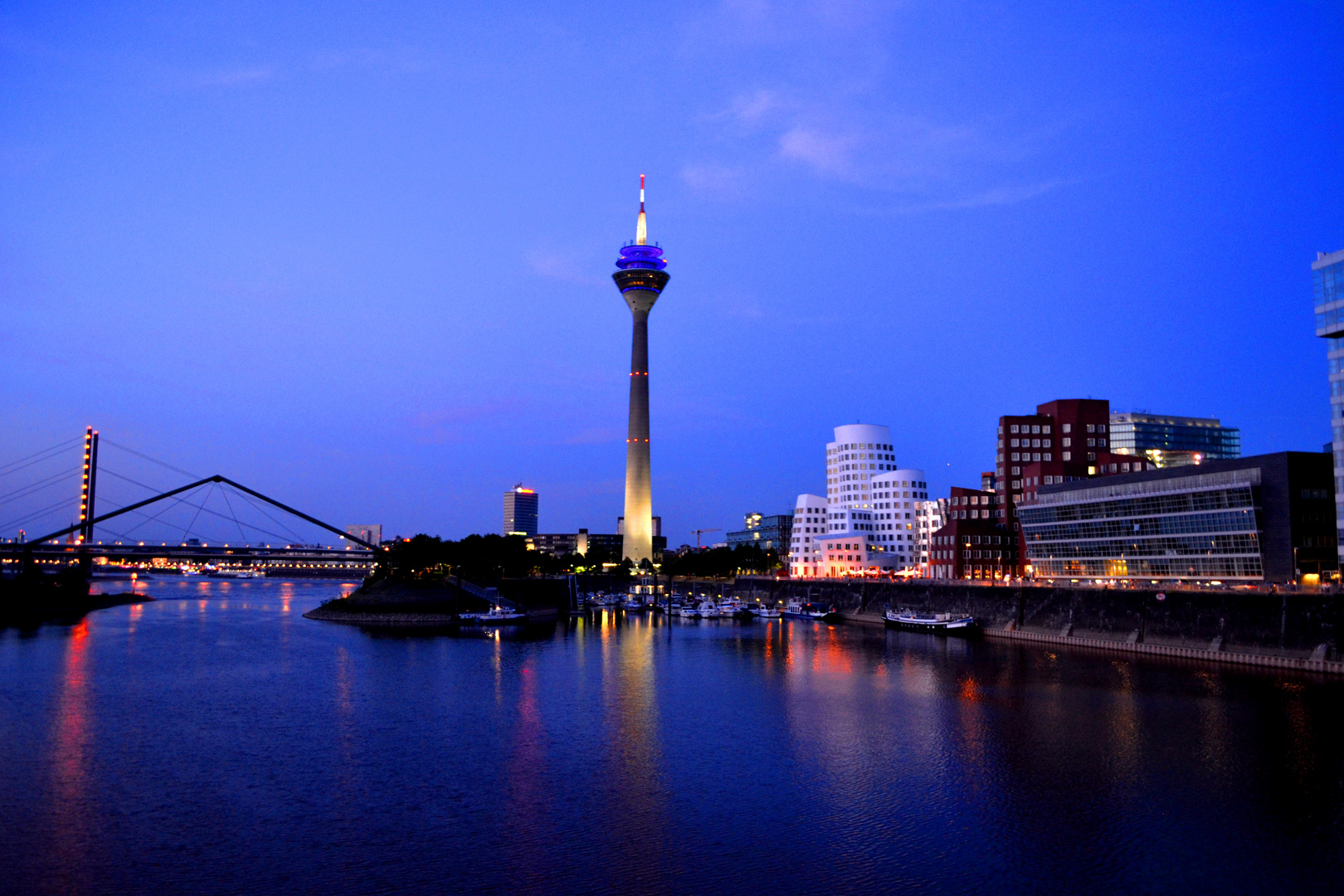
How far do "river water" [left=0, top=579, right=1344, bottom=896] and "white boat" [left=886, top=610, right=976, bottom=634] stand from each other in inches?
1104

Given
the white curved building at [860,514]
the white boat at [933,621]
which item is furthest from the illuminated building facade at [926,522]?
the white boat at [933,621]

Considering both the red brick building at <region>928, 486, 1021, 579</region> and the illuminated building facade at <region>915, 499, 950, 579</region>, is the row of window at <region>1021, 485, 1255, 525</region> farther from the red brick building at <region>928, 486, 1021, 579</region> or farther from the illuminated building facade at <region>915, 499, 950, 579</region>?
the illuminated building facade at <region>915, 499, 950, 579</region>

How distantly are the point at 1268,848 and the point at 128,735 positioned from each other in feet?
138

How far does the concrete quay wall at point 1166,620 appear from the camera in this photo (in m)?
56.3

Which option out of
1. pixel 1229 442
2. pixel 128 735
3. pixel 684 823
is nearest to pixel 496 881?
pixel 684 823

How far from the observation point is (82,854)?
2603 cm

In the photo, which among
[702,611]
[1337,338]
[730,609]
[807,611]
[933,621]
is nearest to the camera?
[1337,338]

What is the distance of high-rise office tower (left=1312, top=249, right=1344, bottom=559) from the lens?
6375 centimetres

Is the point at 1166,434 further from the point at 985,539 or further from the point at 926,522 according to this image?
the point at 985,539

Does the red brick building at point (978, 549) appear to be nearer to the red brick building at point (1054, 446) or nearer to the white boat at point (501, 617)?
the red brick building at point (1054, 446)

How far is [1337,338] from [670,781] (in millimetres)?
57157

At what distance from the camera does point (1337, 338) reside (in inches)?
2539

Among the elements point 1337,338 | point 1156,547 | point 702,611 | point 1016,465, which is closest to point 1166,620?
point 1156,547

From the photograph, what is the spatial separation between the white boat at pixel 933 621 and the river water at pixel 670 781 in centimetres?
2804
